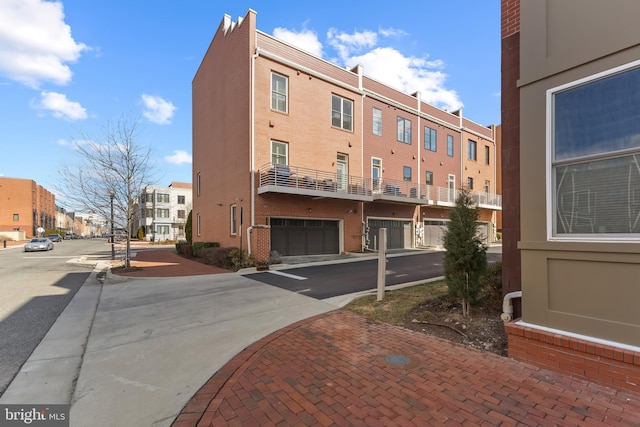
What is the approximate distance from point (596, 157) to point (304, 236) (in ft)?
47.2

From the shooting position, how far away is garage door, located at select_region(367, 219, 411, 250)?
20297mm

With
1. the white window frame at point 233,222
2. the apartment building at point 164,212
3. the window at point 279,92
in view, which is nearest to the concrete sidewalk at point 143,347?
the white window frame at point 233,222

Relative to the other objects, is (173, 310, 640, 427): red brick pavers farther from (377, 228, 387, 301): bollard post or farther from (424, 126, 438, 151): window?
(424, 126, 438, 151): window

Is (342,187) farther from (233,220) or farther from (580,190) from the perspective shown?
(580,190)

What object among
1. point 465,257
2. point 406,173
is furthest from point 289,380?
point 406,173

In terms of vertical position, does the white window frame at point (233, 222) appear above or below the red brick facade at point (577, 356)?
above

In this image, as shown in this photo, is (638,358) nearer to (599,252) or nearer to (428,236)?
(599,252)

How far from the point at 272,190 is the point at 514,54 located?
10.8 m

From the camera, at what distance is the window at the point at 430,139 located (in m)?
24.9

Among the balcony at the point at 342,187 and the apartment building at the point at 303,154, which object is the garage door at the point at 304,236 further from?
the balcony at the point at 342,187

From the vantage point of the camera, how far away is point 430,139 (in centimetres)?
2534

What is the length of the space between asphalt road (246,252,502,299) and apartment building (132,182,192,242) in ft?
157

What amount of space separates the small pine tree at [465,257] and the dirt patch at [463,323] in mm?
288

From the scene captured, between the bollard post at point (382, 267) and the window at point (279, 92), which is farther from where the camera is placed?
the window at point (279, 92)
